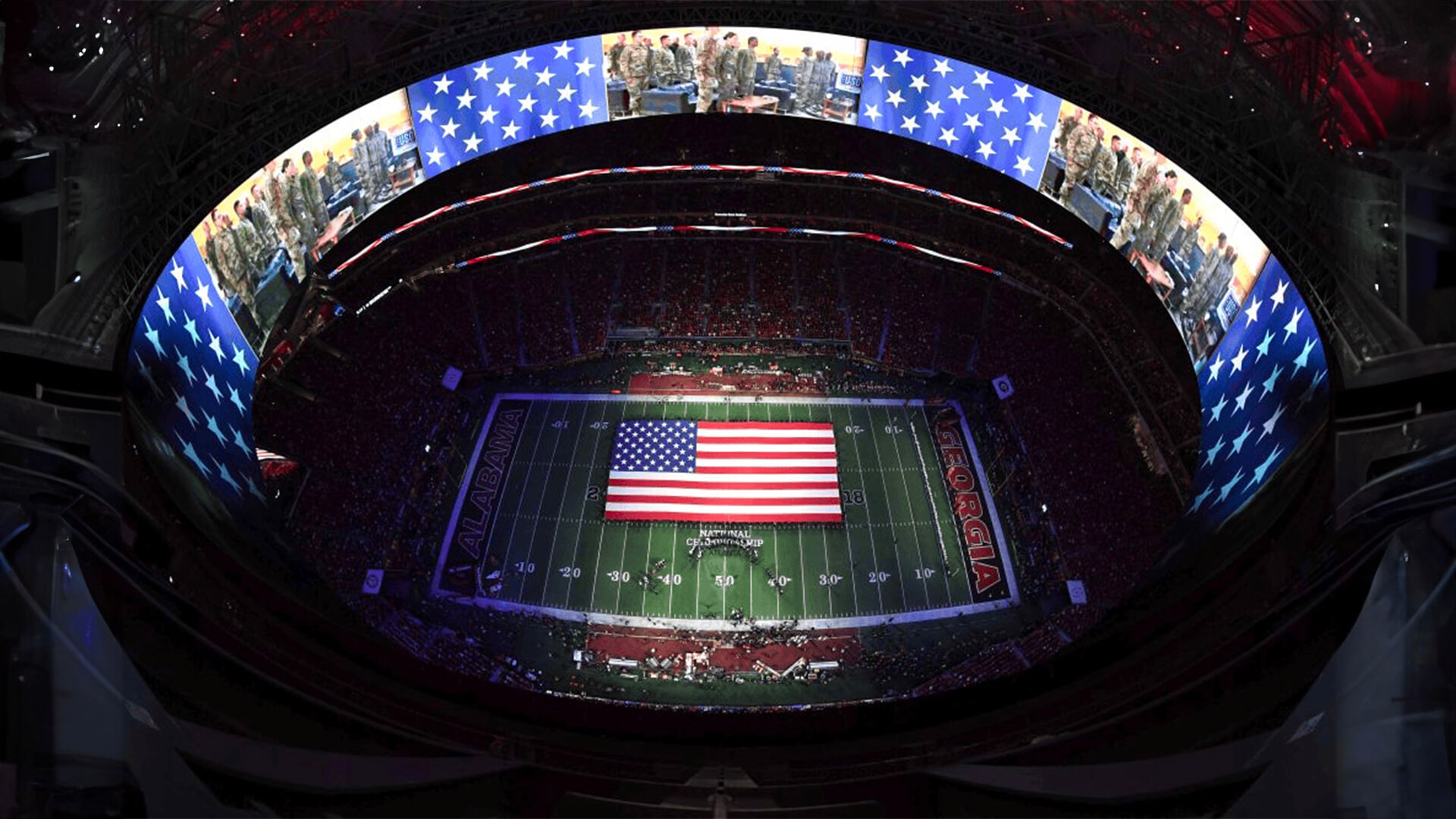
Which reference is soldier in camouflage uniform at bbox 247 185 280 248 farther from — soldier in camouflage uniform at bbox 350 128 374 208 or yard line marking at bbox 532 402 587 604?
yard line marking at bbox 532 402 587 604

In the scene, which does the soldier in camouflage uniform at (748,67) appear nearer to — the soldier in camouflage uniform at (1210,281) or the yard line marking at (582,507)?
the yard line marking at (582,507)

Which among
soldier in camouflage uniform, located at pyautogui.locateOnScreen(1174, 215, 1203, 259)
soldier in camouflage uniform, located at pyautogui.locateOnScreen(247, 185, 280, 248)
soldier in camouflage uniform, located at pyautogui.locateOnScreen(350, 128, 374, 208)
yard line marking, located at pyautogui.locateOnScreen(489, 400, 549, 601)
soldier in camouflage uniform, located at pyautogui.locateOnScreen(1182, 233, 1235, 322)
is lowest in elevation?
yard line marking, located at pyautogui.locateOnScreen(489, 400, 549, 601)

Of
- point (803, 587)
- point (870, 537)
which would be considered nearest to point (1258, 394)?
point (870, 537)

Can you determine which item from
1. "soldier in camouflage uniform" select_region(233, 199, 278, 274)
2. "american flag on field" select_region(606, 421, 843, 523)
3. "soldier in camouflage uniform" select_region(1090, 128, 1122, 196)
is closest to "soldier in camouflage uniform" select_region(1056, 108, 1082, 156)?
"soldier in camouflage uniform" select_region(1090, 128, 1122, 196)

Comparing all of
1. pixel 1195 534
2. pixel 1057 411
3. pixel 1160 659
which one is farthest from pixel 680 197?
pixel 1160 659

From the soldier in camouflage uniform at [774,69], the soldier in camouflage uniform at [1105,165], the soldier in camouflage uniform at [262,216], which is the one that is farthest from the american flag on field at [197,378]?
the soldier in camouflage uniform at [1105,165]

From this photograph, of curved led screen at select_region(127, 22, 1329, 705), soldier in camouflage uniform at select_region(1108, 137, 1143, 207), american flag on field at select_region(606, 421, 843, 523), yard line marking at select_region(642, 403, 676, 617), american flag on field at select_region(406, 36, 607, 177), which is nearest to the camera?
curved led screen at select_region(127, 22, 1329, 705)
